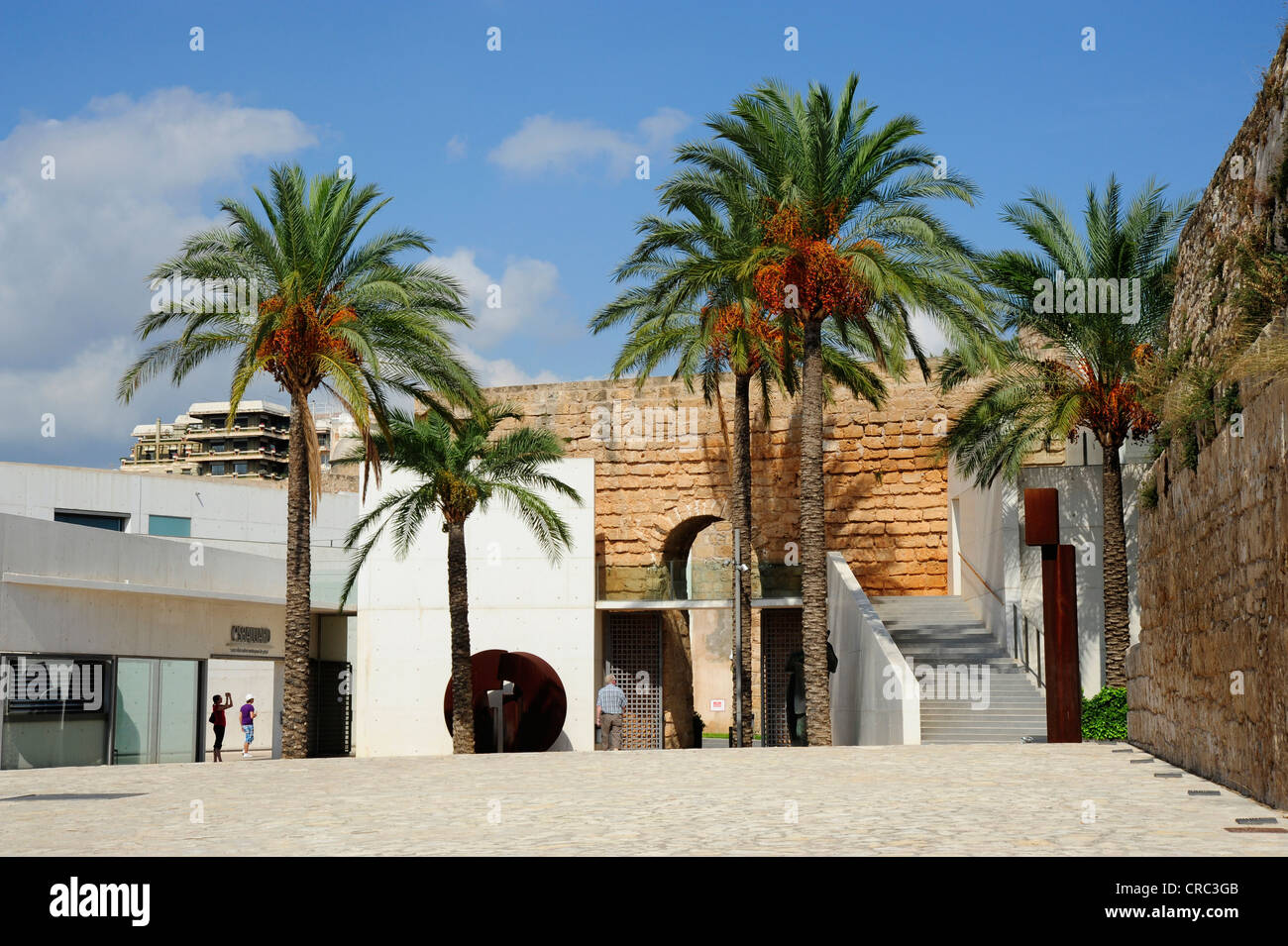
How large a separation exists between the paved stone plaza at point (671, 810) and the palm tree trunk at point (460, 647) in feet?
27.7

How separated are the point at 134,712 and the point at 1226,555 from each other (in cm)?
1969

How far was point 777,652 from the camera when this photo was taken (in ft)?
105

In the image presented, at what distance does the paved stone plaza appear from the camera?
7.31 metres

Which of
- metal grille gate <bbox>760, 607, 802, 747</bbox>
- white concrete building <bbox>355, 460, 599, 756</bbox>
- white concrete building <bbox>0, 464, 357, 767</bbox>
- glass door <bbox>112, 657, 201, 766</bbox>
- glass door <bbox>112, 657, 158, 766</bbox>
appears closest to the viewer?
white concrete building <bbox>0, 464, 357, 767</bbox>

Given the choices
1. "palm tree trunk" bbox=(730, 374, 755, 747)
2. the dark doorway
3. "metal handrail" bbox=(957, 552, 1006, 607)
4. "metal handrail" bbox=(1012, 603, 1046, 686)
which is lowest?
the dark doorway

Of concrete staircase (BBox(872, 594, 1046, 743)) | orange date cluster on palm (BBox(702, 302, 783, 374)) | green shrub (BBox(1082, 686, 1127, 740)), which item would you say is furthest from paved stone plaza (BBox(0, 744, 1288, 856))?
orange date cluster on palm (BBox(702, 302, 783, 374))

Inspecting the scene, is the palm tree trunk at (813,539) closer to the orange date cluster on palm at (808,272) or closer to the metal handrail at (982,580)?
the orange date cluster on palm at (808,272)

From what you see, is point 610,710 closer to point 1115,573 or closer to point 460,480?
point 460,480

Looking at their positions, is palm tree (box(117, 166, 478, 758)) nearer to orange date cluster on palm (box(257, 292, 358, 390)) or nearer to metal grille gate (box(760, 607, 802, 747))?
orange date cluster on palm (box(257, 292, 358, 390))

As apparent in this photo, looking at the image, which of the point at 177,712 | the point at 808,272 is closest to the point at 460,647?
the point at 177,712

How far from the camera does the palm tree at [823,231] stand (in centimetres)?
2078

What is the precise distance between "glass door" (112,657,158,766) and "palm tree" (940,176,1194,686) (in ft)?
49.2

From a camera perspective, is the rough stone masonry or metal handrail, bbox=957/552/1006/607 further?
the rough stone masonry
